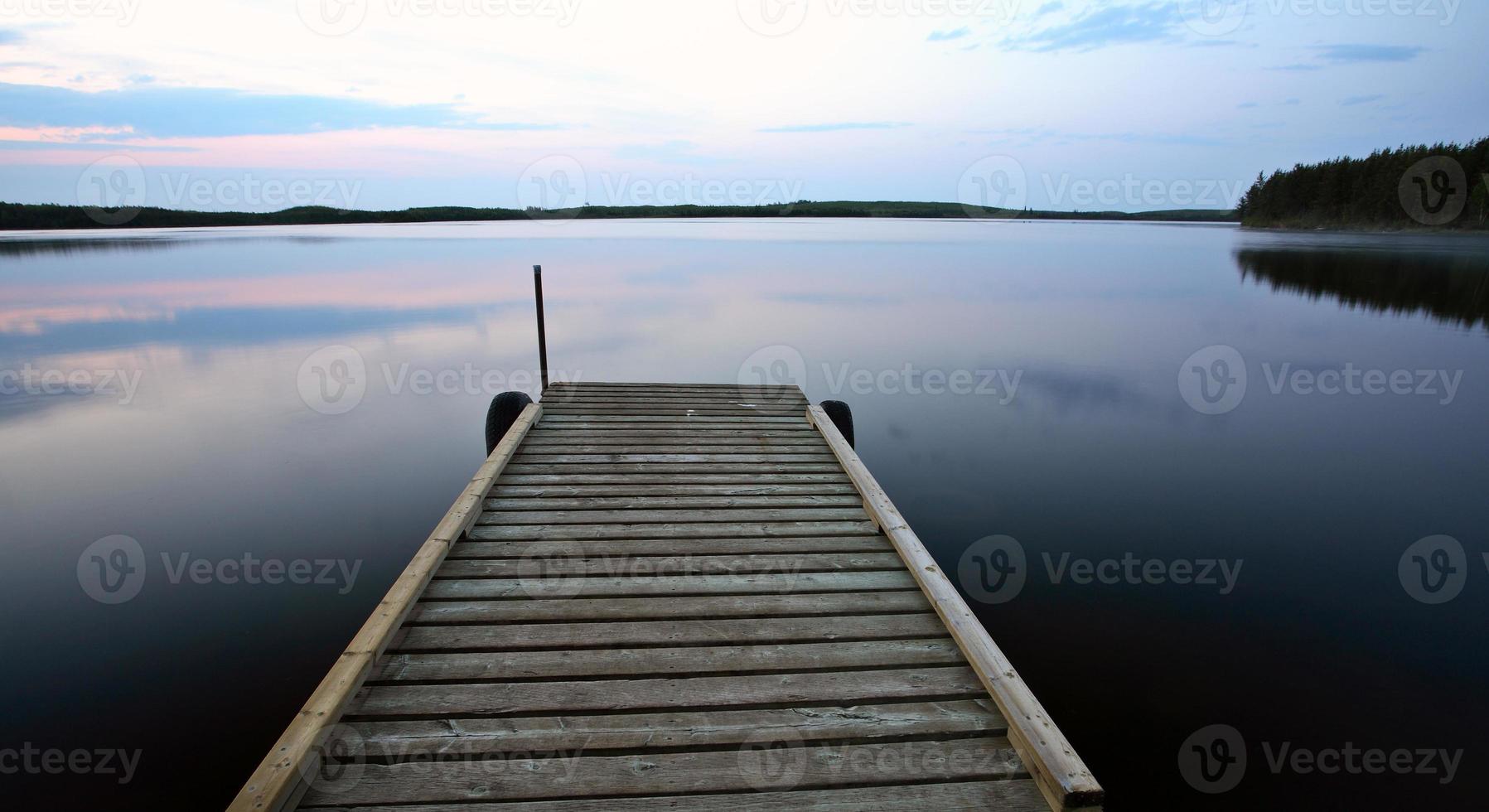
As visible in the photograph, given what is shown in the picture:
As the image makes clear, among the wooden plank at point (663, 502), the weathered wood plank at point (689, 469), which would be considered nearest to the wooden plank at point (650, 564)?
the wooden plank at point (663, 502)

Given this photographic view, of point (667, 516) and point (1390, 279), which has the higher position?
point (1390, 279)

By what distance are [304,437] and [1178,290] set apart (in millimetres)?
28169

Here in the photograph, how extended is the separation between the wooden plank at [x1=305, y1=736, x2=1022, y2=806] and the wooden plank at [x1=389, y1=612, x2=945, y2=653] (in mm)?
640

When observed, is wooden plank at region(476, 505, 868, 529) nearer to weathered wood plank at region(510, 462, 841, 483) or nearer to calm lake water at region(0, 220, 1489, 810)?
weathered wood plank at region(510, 462, 841, 483)

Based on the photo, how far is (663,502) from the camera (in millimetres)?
4609

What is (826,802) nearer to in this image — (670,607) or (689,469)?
(670,607)

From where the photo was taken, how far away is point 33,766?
354 centimetres

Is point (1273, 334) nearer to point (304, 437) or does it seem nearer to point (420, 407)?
point (420, 407)

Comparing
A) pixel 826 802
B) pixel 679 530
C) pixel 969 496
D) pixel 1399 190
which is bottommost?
pixel 969 496

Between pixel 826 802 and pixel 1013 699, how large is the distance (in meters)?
0.85

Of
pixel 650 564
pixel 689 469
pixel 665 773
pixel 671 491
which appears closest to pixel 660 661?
pixel 665 773

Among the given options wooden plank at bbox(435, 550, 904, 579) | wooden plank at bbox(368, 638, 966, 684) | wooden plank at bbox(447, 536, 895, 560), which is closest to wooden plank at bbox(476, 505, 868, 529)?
wooden plank at bbox(447, 536, 895, 560)

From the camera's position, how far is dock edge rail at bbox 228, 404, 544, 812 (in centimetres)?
206

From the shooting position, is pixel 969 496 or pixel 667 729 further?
pixel 969 496
